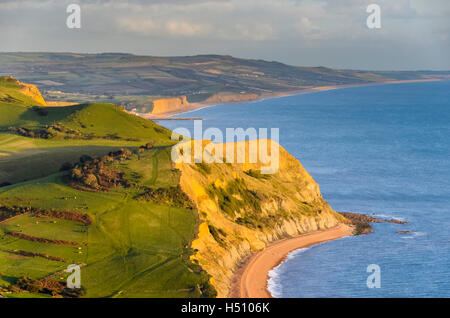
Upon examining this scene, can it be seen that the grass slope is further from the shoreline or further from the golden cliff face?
the shoreline

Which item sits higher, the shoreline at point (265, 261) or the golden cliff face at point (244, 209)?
the golden cliff face at point (244, 209)

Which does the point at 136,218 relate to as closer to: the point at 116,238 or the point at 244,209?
the point at 116,238

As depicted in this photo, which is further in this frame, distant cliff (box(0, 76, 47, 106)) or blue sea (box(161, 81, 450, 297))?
distant cliff (box(0, 76, 47, 106))

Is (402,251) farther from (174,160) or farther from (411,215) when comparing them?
(174,160)

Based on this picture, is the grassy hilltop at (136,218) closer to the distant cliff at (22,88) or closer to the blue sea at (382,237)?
the blue sea at (382,237)

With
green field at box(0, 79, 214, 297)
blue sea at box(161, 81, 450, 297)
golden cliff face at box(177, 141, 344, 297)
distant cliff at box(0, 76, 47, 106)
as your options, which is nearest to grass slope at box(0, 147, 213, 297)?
green field at box(0, 79, 214, 297)

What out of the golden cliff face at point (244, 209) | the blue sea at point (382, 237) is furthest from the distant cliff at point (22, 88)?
the golden cliff face at point (244, 209)
